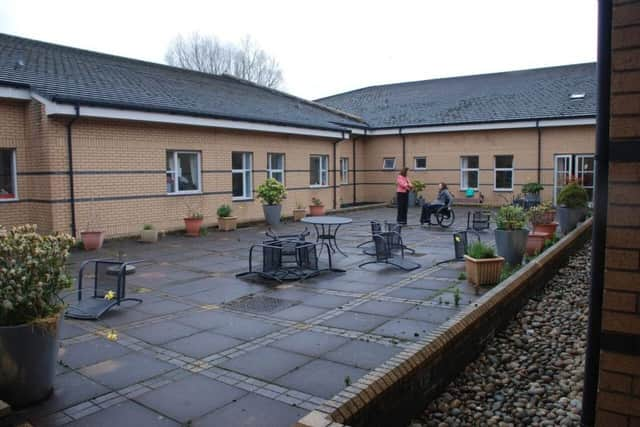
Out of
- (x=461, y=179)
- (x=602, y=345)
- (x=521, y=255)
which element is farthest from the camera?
(x=461, y=179)

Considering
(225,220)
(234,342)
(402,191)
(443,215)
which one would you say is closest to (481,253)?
(234,342)

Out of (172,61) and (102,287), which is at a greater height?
(172,61)

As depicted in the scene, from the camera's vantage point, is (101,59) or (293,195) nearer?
(101,59)

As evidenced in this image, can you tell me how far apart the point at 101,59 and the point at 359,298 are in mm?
14642

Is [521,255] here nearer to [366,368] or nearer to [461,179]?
[366,368]

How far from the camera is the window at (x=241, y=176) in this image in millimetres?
16797

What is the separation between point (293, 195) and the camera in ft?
62.3

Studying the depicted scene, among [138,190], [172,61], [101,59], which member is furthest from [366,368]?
[172,61]

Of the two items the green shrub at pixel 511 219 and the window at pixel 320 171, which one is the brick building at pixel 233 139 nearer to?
the window at pixel 320 171

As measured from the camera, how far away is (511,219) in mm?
8508

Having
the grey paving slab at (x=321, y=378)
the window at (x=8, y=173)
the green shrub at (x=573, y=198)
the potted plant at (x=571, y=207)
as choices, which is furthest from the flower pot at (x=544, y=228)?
the window at (x=8, y=173)

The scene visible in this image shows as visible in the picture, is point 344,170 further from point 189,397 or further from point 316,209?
point 189,397

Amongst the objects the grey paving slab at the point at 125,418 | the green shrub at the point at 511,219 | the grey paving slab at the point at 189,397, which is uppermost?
the green shrub at the point at 511,219

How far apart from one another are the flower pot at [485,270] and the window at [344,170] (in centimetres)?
1707
